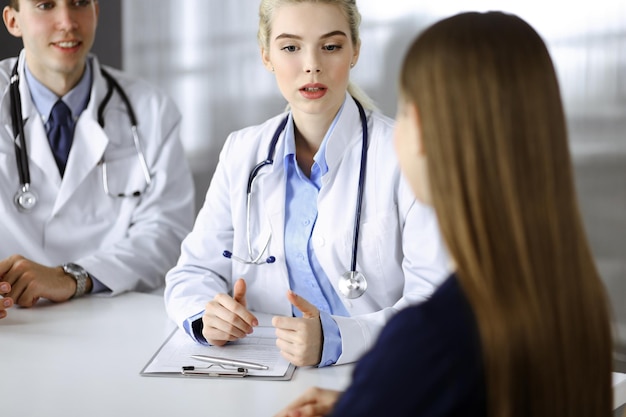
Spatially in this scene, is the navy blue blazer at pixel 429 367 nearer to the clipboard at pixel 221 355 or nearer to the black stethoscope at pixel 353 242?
the clipboard at pixel 221 355

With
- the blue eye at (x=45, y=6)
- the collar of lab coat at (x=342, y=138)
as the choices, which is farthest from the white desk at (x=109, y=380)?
the blue eye at (x=45, y=6)

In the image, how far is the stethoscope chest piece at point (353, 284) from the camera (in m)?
1.64

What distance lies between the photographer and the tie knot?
7.53 feet

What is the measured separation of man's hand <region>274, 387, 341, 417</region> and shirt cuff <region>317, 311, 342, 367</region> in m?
0.25

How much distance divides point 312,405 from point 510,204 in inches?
18.0

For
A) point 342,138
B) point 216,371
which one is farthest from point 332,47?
point 216,371

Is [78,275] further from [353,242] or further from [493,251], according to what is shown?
[493,251]

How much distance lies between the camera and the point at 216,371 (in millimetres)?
1392

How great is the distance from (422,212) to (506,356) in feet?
Answer: 2.67

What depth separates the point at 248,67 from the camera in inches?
151

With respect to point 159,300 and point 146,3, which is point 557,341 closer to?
point 159,300

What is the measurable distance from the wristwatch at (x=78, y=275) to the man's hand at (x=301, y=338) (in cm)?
70

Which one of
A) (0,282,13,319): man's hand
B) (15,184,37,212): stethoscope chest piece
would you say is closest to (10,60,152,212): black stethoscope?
(15,184,37,212): stethoscope chest piece

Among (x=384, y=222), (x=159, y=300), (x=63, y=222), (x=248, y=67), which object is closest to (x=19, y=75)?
(x=63, y=222)
